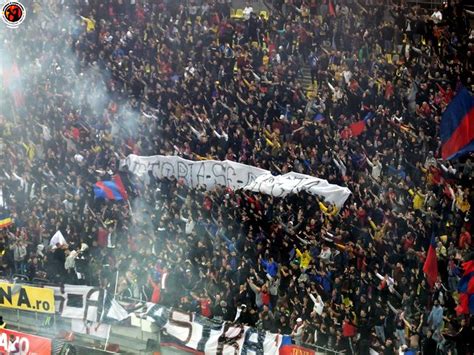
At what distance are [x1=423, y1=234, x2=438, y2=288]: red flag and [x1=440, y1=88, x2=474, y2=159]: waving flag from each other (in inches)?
65.0

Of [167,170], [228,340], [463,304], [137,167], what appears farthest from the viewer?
[137,167]

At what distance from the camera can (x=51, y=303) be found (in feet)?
74.9

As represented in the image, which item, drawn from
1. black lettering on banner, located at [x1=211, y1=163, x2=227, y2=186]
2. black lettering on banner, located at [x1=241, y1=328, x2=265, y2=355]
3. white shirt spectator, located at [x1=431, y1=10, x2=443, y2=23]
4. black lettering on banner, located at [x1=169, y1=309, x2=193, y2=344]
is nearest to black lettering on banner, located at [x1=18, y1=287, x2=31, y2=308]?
black lettering on banner, located at [x1=169, y1=309, x2=193, y2=344]

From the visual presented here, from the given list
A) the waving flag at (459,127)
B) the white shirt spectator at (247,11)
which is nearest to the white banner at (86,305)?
the waving flag at (459,127)

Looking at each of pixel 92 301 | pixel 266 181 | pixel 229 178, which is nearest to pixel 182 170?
pixel 229 178

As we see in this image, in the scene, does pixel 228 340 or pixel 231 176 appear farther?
pixel 231 176

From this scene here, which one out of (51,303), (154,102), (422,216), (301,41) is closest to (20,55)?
(154,102)

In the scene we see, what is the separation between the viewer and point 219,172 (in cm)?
2497

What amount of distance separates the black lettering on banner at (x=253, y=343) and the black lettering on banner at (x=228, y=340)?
145 mm

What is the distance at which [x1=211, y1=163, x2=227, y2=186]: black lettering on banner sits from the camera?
2486cm

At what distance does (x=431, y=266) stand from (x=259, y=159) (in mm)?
6606

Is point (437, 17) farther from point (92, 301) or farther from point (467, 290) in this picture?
point (92, 301)

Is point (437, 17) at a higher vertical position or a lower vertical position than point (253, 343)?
higher

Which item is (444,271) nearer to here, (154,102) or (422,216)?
(422,216)
